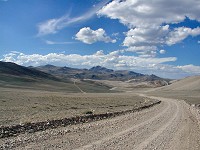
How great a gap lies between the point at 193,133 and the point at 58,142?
37.1ft

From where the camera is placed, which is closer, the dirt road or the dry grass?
the dirt road

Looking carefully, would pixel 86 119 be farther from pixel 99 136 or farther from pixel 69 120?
pixel 99 136

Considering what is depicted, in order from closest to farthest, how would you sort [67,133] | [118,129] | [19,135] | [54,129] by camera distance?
1. [19,135]
2. [67,133]
3. [54,129]
4. [118,129]

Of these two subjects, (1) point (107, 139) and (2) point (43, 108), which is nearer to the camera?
(1) point (107, 139)

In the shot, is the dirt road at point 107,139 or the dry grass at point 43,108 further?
the dry grass at point 43,108

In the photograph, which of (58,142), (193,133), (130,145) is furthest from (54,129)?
(193,133)

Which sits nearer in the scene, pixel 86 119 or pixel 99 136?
pixel 99 136

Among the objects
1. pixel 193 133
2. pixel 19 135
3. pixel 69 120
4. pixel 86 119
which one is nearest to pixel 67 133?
pixel 19 135

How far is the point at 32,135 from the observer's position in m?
18.3

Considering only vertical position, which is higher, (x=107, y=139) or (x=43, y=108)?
(x=43, y=108)

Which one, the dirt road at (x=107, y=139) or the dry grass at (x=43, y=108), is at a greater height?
the dry grass at (x=43, y=108)

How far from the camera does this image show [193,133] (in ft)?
77.9

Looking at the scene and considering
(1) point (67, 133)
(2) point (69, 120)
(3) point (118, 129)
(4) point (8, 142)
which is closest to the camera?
(4) point (8, 142)

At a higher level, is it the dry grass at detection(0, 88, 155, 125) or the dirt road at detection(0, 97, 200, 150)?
the dry grass at detection(0, 88, 155, 125)
